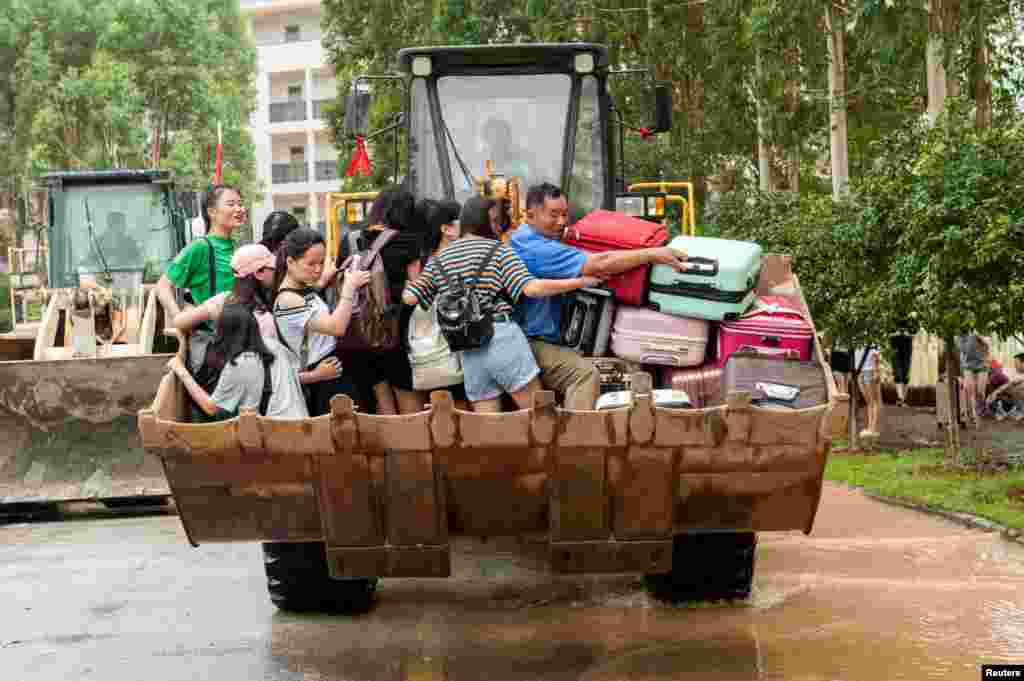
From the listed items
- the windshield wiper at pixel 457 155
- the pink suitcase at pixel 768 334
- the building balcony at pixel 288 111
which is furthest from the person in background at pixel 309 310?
the building balcony at pixel 288 111

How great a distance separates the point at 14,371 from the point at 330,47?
2414cm

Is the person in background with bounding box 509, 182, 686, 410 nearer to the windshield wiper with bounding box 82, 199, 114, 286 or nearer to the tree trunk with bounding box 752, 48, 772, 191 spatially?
the windshield wiper with bounding box 82, 199, 114, 286

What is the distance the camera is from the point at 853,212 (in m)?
17.7

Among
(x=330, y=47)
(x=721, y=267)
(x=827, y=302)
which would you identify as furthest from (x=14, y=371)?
(x=330, y=47)

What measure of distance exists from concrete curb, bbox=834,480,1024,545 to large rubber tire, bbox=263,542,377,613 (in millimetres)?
4775

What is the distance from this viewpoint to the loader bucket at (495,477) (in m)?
7.25

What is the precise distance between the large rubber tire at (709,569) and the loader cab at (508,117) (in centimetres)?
346

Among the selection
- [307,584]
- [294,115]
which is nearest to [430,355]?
[307,584]

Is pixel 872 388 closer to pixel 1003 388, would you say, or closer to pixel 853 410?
pixel 853 410

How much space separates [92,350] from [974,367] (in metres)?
12.8

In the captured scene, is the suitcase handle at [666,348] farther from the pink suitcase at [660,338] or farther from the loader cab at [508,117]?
the loader cab at [508,117]

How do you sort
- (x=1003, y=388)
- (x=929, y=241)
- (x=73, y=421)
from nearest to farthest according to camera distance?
1. (x=73, y=421)
2. (x=929, y=241)
3. (x=1003, y=388)

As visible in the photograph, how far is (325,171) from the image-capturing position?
80.2 meters

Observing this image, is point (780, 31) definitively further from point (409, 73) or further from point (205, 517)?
point (205, 517)
